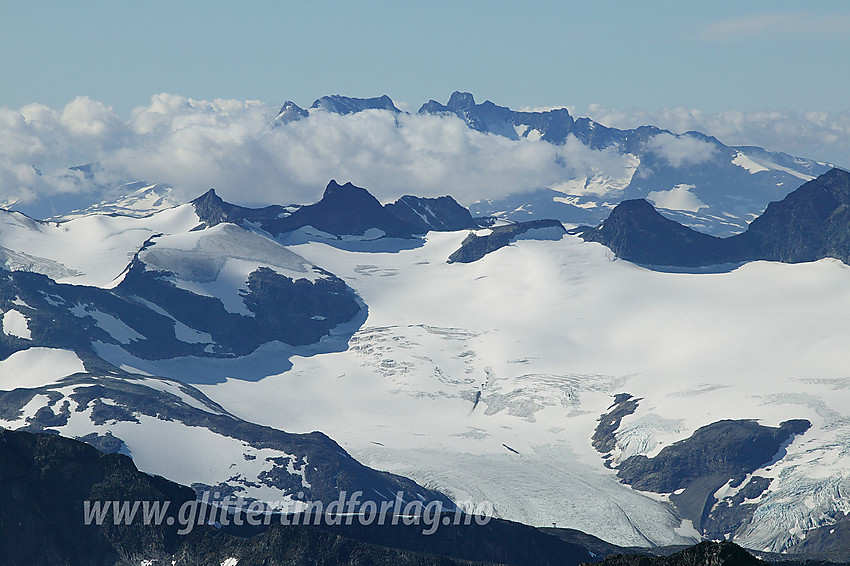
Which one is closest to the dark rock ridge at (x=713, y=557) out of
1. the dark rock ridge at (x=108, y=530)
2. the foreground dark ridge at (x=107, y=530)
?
the foreground dark ridge at (x=107, y=530)

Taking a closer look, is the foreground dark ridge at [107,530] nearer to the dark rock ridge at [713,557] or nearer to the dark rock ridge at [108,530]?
the dark rock ridge at [108,530]

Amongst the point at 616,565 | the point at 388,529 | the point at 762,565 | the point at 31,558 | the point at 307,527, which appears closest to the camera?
the point at 762,565

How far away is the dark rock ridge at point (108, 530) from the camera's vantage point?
160125 millimetres

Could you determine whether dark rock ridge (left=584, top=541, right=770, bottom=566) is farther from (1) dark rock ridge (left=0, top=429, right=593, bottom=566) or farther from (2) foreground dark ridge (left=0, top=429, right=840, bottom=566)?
(1) dark rock ridge (left=0, top=429, right=593, bottom=566)

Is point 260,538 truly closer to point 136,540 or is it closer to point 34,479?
point 136,540

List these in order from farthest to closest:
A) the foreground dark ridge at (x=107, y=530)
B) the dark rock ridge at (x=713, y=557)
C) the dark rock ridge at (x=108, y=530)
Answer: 1. the dark rock ridge at (x=108, y=530)
2. the foreground dark ridge at (x=107, y=530)
3. the dark rock ridge at (x=713, y=557)

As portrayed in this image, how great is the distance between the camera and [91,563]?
16112 centimetres

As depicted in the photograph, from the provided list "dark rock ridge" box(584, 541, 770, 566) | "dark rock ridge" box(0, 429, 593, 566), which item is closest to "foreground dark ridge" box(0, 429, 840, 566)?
"dark rock ridge" box(0, 429, 593, 566)

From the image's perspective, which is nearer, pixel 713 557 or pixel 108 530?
pixel 713 557

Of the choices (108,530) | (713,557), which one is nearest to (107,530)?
(108,530)

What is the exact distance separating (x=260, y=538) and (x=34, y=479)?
33.7 m

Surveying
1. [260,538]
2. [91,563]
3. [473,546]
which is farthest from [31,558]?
[473,546]

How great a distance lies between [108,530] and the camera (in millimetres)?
165125

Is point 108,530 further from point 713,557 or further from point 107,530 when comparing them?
point 713,557
